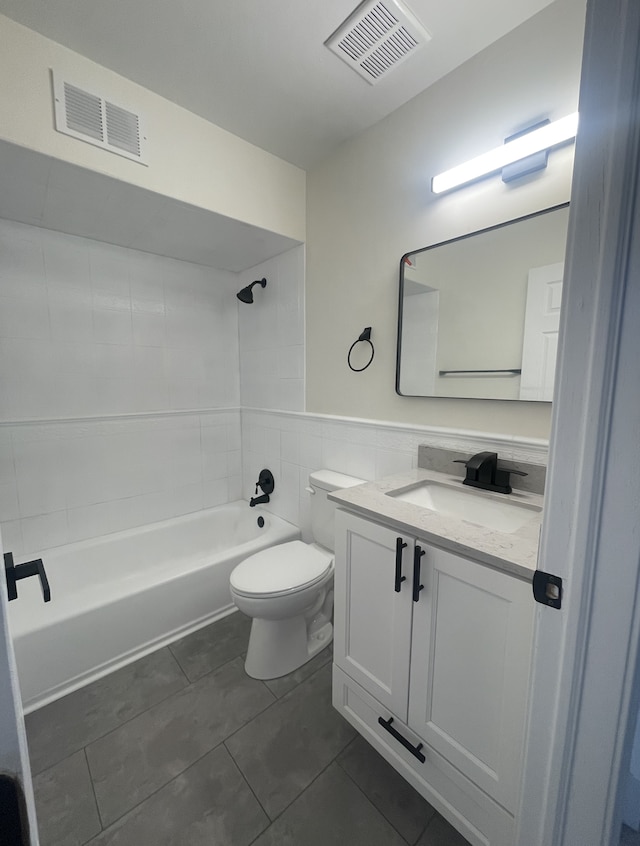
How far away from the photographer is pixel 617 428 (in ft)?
1.69

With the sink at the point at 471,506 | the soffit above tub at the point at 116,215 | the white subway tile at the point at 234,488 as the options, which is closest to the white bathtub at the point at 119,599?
the white subway tile at the point at 234,488

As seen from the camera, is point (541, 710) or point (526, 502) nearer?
point (541, 710)

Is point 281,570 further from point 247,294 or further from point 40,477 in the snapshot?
point 247,294

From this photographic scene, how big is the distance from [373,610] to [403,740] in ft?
1.17

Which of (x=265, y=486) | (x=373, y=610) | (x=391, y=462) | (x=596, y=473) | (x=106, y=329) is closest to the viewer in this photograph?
(x=596, y=473)

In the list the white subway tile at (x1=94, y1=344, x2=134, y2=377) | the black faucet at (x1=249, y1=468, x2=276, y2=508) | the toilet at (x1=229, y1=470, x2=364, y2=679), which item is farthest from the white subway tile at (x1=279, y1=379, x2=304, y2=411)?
the white subway tile at (x1=94, y1=344, x2=134, y2=377)

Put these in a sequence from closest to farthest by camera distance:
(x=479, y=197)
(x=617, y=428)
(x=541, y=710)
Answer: (x=617, y=428) < (x=541, y=710) < (x=479, y=197)

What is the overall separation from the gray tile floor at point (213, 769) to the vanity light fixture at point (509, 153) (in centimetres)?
211

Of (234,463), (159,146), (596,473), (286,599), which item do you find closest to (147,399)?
(234,463)

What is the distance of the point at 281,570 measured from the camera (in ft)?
5.15

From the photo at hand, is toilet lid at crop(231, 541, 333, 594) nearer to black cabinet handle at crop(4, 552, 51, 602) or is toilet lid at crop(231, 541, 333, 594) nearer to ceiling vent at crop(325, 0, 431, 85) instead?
black cabinet handle at crop(4, 552, 51, 602)

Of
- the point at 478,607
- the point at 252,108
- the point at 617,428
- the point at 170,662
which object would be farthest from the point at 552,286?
the point at 170,662

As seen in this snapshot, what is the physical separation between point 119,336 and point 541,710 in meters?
2.44

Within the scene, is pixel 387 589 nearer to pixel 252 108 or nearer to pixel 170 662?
pixel 170 662
